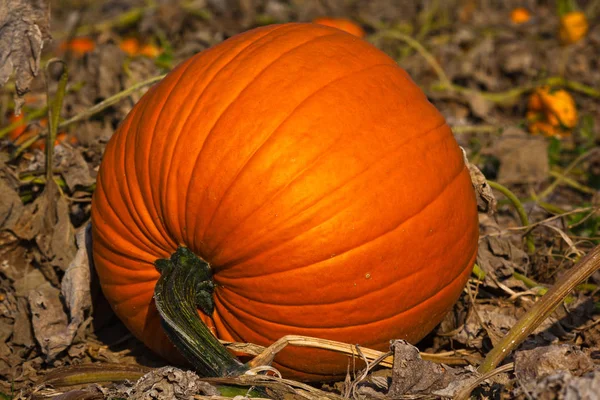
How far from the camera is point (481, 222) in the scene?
3.62 meters

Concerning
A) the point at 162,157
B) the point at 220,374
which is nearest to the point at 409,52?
the point at 162,157

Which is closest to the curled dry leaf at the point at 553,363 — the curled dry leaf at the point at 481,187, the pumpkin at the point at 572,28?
the curled dry leaf at the point at 481,187

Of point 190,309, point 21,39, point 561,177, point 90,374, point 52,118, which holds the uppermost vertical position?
point 21,39

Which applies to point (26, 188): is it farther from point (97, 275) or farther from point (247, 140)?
point (247, 140)

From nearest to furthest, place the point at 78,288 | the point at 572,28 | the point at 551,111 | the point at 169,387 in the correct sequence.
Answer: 1. the point at 169,387
2. the point at 78,288
3. the point at 551,111
4. the point at 572,28

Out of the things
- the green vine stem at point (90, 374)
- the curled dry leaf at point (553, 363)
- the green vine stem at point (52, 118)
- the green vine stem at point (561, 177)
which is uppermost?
the green vine stem at point (52, 118)

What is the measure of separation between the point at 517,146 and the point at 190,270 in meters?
2.61

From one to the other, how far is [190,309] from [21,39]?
1.58 metres

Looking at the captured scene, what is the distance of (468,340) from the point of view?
312cm

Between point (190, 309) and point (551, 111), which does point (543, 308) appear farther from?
point (551, 111)

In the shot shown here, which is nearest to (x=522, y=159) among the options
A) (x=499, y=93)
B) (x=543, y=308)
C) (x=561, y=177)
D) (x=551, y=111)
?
(x=561, y=177)

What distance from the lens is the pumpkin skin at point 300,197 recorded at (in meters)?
2.53

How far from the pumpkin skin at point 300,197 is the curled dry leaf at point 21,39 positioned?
74 centimetres

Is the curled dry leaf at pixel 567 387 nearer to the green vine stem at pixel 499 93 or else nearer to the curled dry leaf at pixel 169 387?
the curled dry leaf at pixel 169 387
